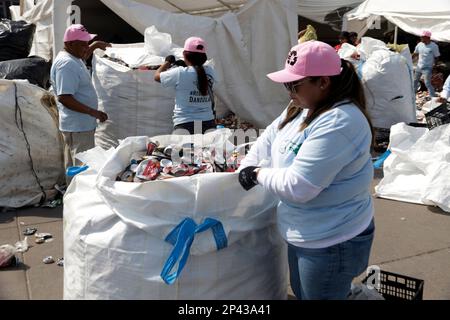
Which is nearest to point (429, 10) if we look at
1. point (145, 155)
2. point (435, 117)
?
point (435, 117)

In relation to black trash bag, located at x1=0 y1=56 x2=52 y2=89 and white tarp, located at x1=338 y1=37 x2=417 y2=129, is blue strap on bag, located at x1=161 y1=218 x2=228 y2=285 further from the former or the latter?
white tarp, located at x1=338 y1=37 x2=417 y2=129

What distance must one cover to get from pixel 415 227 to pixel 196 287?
9.20 feet

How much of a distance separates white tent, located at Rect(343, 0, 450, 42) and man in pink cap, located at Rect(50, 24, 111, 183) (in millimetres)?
8833

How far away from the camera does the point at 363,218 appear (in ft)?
6.68

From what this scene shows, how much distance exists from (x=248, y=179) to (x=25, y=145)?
3.34 m

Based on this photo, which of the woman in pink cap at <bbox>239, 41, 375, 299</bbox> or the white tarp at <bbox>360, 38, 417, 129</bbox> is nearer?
the woman in pink cap at <bbox>239, 41, 375, 299</bbox>

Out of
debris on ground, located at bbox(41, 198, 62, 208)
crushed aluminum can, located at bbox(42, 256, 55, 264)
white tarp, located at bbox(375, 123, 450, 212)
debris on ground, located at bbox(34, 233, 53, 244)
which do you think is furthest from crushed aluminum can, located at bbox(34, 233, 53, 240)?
white tarp, located at bbox(375, 123, 450, 212)

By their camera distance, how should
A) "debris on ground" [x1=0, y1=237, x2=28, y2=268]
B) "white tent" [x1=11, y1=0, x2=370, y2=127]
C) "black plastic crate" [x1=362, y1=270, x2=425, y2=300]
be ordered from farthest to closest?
1. "white tent" [x1=11, y1=0, x2=370, y2=127]
2. "debris on ground" [x1=0, y1=237, x2=28, y2=268]
3. "black plastic crate" [x1=362, y1=270, x2=425, y2=300]

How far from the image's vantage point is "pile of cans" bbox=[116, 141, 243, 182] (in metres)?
2.32

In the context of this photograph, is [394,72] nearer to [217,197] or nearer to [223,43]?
[223,43]

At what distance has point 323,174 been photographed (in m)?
1.83

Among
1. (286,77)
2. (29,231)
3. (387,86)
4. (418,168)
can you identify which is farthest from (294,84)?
(387,86)

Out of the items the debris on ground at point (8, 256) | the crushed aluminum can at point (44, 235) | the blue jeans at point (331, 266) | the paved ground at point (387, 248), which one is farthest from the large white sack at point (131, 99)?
the blue jeans at point (331, 266)

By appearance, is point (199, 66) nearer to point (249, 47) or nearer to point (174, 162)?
point (174, 162)
